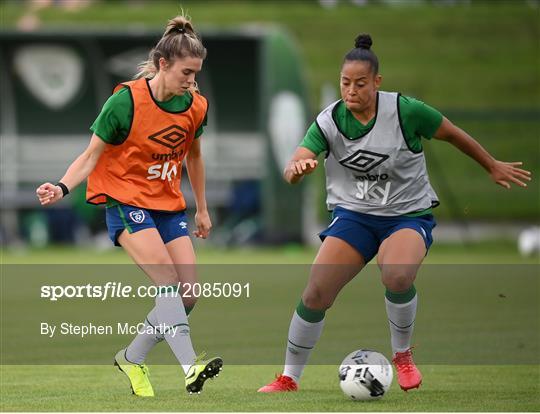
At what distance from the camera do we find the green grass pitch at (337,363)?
7.20 meters

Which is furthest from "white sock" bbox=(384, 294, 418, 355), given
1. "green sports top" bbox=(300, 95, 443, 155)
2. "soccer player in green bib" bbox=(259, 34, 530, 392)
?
"green sports top" bbox=(300, 95, 443, 155)

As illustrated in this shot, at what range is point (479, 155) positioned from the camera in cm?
762

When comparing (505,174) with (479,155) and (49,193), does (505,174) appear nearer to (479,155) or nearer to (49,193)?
(479,155)

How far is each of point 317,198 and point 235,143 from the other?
15.6ft

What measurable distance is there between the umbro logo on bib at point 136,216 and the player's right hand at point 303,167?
37.4 inches

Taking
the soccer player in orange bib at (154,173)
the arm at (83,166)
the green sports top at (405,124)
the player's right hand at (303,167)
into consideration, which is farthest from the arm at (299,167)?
the arm at (83,166)

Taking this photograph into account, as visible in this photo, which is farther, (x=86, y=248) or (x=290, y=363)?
(x=86, y=248)

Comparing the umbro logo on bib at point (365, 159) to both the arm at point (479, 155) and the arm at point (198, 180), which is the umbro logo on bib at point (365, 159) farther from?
the arm at point (198, 180)

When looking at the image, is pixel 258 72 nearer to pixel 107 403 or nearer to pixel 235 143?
pixel 235 143

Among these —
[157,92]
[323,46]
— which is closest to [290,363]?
[157,92]

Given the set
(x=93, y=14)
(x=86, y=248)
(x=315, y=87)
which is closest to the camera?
(x=86, y=248)

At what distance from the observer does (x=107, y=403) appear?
23.5ft

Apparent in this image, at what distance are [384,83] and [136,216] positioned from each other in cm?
2847

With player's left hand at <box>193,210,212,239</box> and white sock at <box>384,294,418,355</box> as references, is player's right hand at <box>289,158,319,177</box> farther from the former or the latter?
white sock at <box>384,294,418,355</box>
